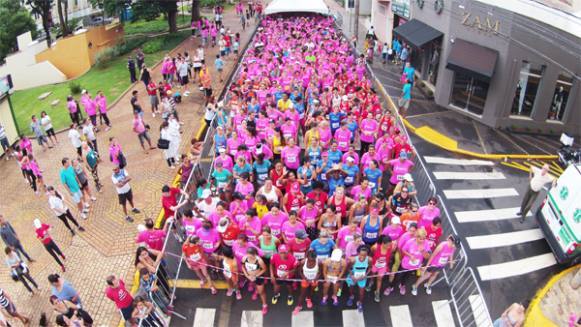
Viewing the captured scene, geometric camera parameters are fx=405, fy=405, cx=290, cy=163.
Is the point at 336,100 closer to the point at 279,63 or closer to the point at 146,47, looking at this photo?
the point at 279,63

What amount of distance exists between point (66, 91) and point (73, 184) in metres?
17.3

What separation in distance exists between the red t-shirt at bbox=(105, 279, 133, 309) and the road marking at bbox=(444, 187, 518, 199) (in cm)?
927

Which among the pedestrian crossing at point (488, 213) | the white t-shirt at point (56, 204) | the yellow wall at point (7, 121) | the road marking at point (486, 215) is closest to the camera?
the pedestrian crossing at point (488, 213)

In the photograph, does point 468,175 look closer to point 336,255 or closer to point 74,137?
point 336,255

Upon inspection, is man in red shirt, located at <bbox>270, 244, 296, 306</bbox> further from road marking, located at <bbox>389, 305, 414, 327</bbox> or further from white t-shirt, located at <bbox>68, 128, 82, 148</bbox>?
white t-shirt, located at <bbox>68, 128, 82, 148</bbox>

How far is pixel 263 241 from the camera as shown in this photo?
7.83 m

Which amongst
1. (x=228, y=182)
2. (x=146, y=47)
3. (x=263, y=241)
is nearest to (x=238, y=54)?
(x=146, y=47)

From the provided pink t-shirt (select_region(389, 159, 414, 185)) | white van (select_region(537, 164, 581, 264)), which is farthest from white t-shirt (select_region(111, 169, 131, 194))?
white van (select_region(537, 164, 581, 264))

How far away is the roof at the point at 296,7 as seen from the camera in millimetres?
32719

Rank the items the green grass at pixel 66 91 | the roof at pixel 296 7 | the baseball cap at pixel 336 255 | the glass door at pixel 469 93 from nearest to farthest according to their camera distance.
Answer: the baseball cap at pixel 336 255, the glass door at pixel 469 93, the green grass at pixel 66 91, the roof at pixel 296 7

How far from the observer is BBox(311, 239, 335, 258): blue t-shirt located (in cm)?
773

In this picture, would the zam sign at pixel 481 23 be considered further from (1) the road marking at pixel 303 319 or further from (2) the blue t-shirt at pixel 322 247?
(1) the road marking at pixel 303 319

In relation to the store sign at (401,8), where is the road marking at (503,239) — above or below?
below

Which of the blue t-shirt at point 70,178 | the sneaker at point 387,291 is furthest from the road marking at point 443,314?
the blue t-shirt at point 70,178
